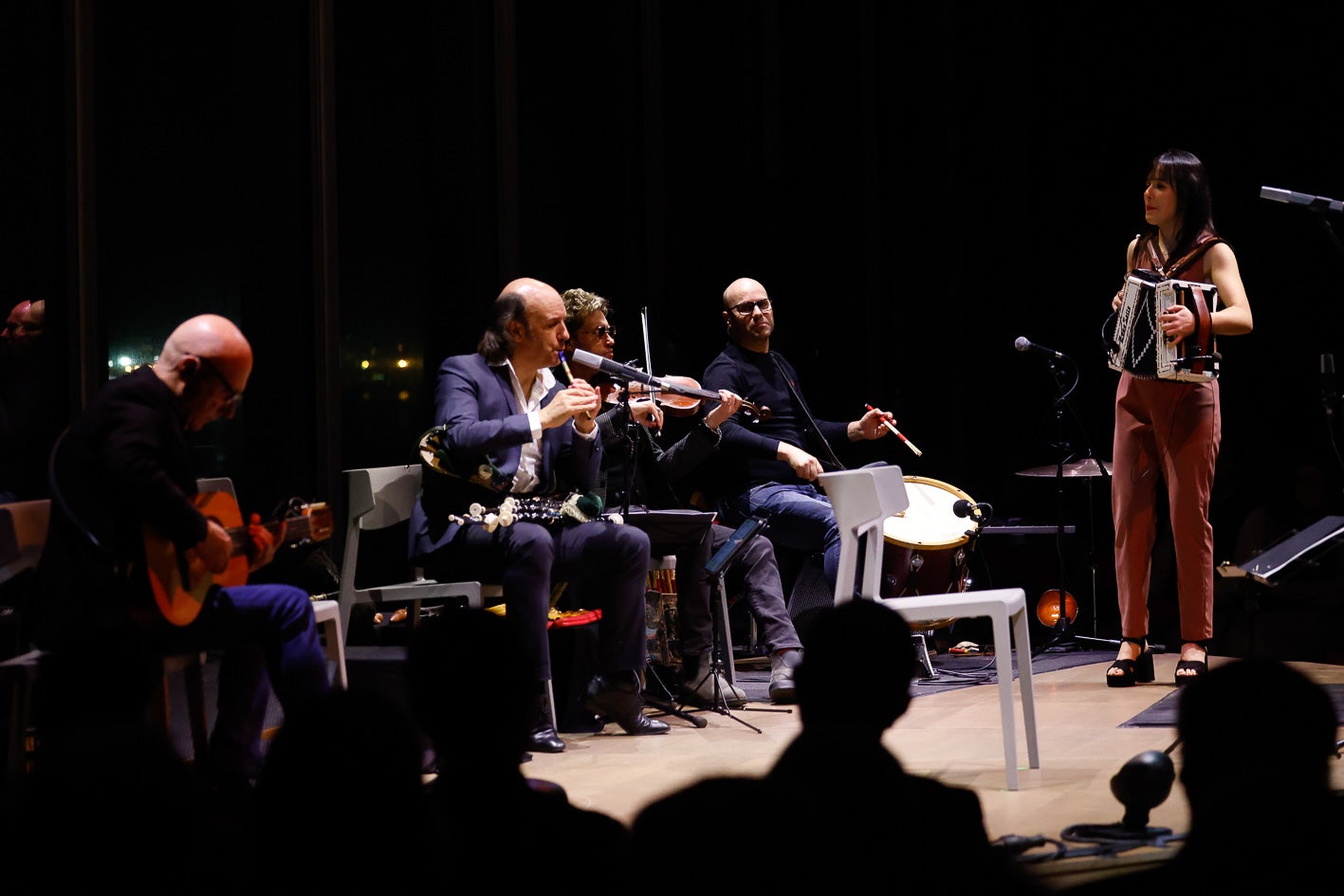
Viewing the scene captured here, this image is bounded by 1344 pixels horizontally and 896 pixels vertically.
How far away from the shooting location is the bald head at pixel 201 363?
9.85 feet

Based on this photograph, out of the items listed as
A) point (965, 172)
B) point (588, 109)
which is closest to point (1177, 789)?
point (588, 109)

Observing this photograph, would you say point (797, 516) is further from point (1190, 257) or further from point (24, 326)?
point (24, 326)

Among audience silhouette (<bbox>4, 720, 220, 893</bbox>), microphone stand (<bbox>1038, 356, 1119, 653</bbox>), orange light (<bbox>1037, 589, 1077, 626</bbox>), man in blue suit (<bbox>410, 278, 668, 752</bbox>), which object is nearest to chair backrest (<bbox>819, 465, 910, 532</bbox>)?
man in blue suit (<bbox>410, 278, 668, 752</bbox>)

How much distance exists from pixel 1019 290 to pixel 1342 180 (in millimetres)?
1626

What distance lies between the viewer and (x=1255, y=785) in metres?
1.23

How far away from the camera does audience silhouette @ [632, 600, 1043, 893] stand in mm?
1170

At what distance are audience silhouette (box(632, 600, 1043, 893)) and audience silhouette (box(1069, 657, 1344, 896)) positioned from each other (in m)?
0.18

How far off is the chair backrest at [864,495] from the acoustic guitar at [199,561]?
4.25 ft

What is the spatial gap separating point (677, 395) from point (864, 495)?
5.15ft

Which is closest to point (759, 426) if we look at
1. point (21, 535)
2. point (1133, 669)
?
point (1133, 669)

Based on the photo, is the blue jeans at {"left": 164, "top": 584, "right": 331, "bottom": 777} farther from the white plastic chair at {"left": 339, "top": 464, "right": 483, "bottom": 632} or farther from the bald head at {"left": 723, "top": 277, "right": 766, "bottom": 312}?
the bald head at {"left": 723, "top": 277, "right": 766, "bottom": 312}

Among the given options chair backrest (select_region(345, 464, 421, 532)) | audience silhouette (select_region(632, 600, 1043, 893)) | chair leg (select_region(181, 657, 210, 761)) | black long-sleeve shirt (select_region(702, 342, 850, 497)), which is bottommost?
chair leg (select_region(181, 657, 210, 761))

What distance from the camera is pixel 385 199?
4.93 metres

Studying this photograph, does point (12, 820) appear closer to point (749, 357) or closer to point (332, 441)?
point (332, 441)
